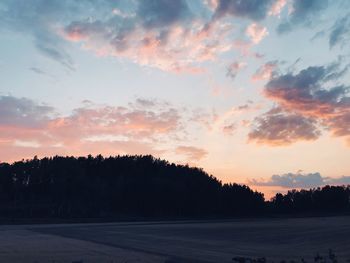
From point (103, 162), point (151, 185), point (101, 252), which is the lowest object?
point (101, 252)

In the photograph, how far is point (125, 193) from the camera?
5822 inches

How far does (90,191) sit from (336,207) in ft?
309

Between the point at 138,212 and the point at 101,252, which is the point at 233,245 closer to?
the point at 101,252

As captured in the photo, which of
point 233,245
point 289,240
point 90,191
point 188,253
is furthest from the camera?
point 90,191

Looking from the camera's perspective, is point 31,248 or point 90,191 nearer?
point 31,248

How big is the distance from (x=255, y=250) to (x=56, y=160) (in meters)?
141

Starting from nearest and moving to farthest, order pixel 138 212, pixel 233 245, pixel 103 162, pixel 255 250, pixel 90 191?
pixel 255 250
pixel 233 245
pixel 138 212
pixel 90 191
pixel 103 162

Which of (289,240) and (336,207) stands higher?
(336,207)

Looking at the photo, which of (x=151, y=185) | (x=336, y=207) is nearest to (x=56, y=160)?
(x=151, y=185)

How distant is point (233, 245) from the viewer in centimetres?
4128

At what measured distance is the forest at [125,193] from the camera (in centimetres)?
13875

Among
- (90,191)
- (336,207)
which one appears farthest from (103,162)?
(336,207)

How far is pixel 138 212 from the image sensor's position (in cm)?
13938

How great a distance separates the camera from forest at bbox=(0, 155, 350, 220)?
138750 mm
